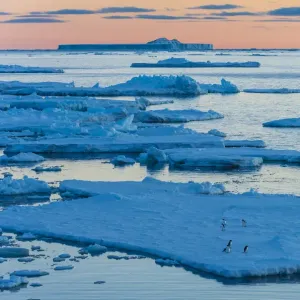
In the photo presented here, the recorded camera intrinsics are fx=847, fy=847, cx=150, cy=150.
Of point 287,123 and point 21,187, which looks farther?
point 287,123

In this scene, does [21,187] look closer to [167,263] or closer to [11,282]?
[167,263]

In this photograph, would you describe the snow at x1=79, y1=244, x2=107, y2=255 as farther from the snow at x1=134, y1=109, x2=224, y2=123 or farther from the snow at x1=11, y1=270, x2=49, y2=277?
the snow at x1=134, y1=109, x2=224, y2=123

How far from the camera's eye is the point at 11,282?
7.91 m

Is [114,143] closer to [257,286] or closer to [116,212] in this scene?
[116,212]

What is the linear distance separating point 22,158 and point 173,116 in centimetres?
859

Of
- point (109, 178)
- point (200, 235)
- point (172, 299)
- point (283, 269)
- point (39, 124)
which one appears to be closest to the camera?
point (172, 299)

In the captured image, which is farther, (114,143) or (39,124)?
(39,124)

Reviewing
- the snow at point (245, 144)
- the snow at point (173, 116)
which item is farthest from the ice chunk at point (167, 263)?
the snow at point (173, 116)

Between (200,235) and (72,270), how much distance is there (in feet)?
5.49

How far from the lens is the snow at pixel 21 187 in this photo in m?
12.6

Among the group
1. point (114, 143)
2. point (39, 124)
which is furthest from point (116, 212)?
point (39, 124)

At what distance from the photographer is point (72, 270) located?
8.45 metres

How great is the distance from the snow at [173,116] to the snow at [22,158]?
7569 mm

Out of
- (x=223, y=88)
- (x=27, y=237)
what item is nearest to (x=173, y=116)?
(x=223, y=88)
